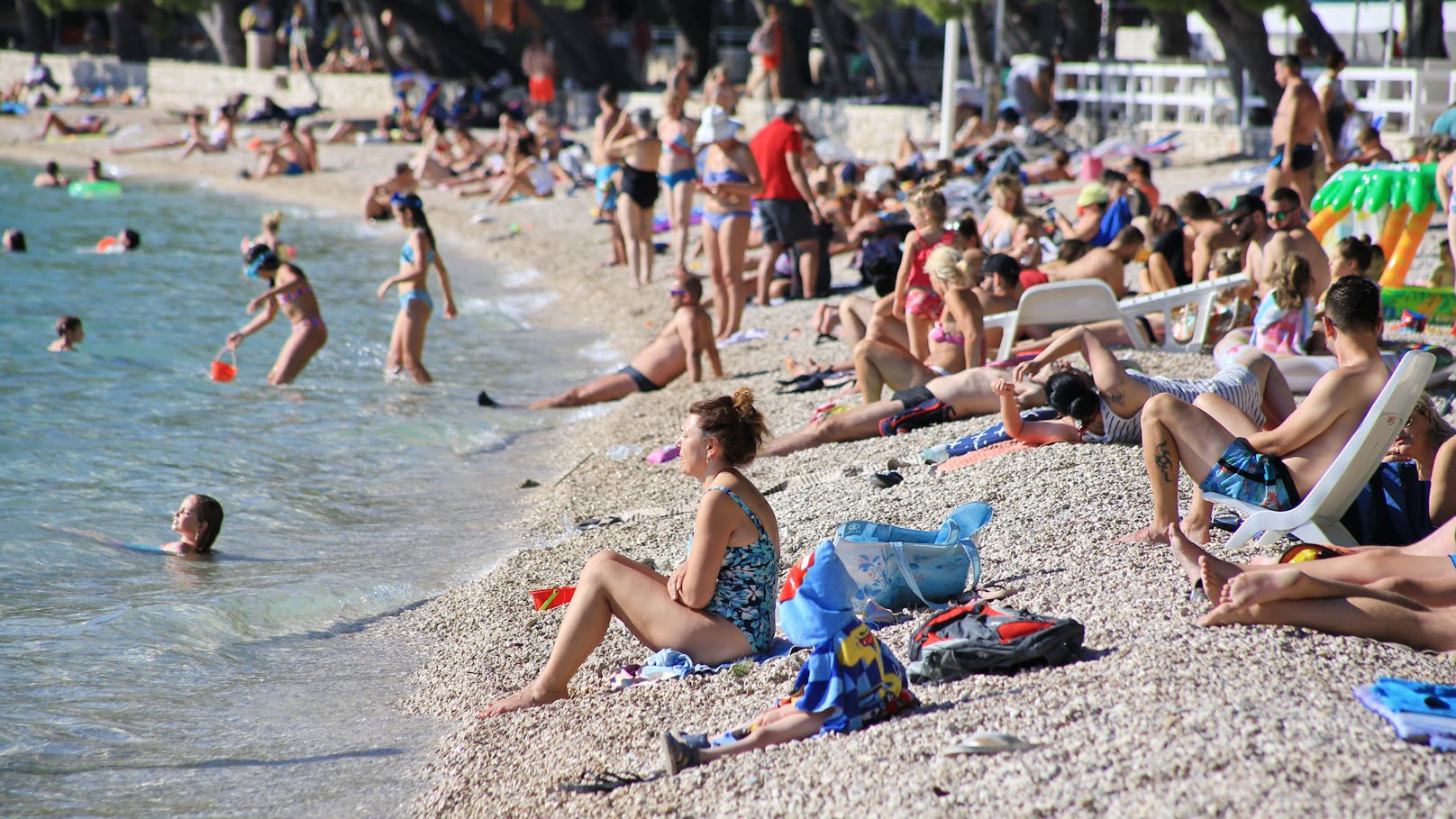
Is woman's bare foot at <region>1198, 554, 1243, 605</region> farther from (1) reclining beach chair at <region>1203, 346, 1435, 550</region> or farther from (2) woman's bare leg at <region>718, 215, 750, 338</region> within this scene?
(2) woman's bare leg at <region>718, 215, 750, 338</region>

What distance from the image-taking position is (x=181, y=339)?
12344 mm

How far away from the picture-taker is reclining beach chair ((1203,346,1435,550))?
153 inches

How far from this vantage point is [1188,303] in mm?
7578

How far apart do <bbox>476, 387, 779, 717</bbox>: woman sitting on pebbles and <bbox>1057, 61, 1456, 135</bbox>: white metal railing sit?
12.7m

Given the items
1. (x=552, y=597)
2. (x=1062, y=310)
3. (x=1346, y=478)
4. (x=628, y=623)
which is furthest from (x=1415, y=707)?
(x=1062, y=310)

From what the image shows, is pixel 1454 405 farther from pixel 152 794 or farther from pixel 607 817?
pixel 152 794

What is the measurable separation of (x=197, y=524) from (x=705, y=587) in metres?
3.28

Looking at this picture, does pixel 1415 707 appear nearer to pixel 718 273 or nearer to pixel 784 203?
pixel 718 273

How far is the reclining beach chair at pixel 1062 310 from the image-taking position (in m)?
Answer: 7.26

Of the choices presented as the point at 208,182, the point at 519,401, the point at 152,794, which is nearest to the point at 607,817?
the point at 152,794

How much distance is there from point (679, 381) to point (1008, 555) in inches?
182

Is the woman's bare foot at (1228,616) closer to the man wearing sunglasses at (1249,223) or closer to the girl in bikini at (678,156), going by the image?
the man wearing sunglasses at (1249,223)

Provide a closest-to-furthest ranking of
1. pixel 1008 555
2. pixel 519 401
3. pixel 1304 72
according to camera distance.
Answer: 1. pixel 1008 555
2. pixel 519 401
3. pixel 1304 72

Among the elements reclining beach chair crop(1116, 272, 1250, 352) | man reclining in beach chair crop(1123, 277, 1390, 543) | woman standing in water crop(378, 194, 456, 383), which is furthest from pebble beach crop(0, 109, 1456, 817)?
woman standing in water crop(378, 194, 456, 383)
